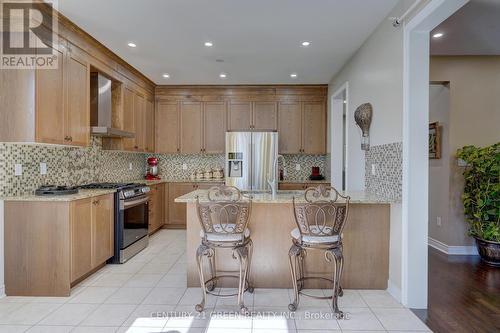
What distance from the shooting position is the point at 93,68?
11.9 ft

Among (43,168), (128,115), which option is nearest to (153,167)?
(128,115)

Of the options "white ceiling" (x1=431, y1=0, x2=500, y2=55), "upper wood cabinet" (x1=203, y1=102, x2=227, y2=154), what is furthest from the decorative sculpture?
"upper wood cabinet" (x1=203, y1=102, x2=227, y2=154)

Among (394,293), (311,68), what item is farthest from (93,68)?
(394,293)

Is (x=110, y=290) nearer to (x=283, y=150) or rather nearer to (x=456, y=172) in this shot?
(x=283, y=150)

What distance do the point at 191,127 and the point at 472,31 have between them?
14.2 feet

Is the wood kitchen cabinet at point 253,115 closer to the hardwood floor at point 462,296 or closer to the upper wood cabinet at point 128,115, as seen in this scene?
the upper wood cabinet at point 128,115

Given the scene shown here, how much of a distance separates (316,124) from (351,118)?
1.58 m

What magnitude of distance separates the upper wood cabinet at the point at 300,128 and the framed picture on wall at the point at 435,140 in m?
1.72

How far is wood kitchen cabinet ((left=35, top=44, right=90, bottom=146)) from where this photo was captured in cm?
270

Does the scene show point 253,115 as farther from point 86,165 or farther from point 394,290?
point 394,290

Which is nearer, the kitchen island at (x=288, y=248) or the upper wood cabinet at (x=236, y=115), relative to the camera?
the kitchen island at (x=288, y=248)

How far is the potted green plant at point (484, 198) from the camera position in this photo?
3.58 m

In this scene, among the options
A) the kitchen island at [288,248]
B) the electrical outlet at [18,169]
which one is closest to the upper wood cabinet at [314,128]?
the kitchen island at [288,248]

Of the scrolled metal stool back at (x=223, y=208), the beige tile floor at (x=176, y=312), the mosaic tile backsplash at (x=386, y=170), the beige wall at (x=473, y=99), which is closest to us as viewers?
the beige tile floor at (x=176, y=312)
